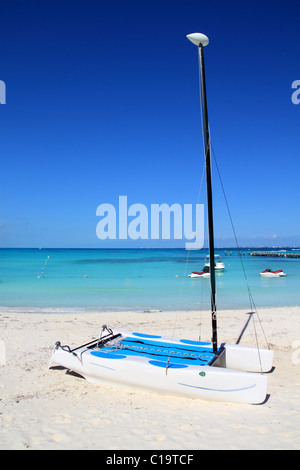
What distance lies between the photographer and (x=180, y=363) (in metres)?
7.09

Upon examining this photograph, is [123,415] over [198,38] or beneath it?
beneath

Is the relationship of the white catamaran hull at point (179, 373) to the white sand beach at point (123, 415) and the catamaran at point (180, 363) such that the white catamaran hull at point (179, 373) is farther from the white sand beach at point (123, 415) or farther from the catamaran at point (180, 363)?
the white sand beach at point (123, 415)

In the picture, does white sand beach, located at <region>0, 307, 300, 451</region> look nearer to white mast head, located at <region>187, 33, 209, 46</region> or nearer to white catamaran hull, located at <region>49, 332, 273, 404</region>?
white catamaran hull, located at <region>49, 332, 273, 404</region>

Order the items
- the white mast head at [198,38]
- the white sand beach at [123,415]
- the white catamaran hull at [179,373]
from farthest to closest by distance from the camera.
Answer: the white mast head at [198,38] < the white catamaran hull at [179,373] < the white sand beach at [123,415]

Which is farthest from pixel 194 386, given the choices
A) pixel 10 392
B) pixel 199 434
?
pixel 10 392

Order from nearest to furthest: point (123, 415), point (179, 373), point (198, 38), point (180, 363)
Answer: point (123, 415) < point (179, 373) < point (180, 363) < point (198, 38)

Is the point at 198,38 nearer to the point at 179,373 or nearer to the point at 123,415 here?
the point at 179,373

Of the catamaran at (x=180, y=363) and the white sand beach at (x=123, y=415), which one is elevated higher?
the catamaran at (x=180, y=363)

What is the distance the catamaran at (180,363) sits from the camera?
6.43 meters

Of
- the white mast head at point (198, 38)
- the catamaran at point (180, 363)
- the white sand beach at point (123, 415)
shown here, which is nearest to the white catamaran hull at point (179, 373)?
the catamaran at point (180, 363)

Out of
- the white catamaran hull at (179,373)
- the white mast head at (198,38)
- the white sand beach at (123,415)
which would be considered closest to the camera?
the white sand beach at (123,415)

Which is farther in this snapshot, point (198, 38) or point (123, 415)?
point (198, 38)

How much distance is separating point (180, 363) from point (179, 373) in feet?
1.48

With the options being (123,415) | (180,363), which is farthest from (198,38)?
(123,415)
